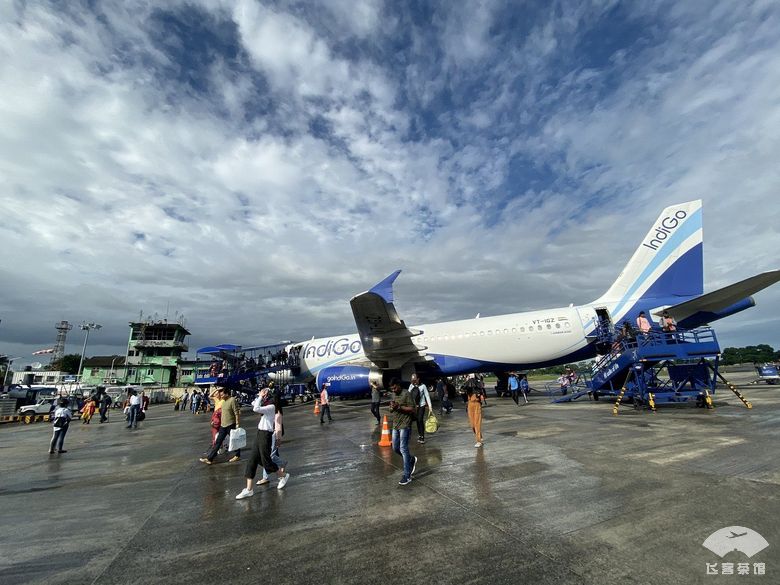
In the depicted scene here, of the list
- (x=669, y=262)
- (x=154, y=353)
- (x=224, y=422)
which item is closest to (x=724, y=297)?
(x=669, y=262)

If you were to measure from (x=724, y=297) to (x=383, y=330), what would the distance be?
12889 mm

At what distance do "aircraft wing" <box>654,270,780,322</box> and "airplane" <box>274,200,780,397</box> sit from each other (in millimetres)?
34

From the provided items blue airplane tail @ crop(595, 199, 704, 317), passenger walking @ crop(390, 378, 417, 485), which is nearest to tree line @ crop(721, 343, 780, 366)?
blue airplane tail @ crop(595, 199, 704, 317)

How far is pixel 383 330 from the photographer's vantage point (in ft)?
54.8

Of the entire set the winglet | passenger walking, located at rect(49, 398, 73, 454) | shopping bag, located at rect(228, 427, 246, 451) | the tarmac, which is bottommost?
the tarmac

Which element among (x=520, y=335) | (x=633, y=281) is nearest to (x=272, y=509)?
(x=520, y=335)

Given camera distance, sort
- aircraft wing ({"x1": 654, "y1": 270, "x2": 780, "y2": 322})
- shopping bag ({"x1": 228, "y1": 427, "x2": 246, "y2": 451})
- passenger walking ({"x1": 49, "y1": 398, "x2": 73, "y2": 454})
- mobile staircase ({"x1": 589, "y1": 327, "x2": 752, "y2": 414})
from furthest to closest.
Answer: mobile staircase ({"x1": 589, "y1": 327, "x2": 752, "y2": 414}) → aircraft wing ({"x1": 654, "y1": 270, "x2": 780, "y2": 322}) → passenger walking ({"x1": 49, "y1": 398, "x2": 73, "y2": 454}) → shopping bag ({"x1": 228, "y1": 427, "x2": 246, "y2": 451})

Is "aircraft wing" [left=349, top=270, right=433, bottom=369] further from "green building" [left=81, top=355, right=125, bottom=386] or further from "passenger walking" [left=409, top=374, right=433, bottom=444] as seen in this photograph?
"green building" [left=81, top=355, right=125, bottom=386]

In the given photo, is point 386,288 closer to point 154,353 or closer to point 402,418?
point 402,418

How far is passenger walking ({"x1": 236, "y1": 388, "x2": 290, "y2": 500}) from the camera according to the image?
17.7 feet

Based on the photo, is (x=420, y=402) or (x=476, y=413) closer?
(x=476, y=413)

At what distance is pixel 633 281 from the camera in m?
17.1

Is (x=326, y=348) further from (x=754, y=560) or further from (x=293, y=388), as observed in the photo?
(x=754, y=560)

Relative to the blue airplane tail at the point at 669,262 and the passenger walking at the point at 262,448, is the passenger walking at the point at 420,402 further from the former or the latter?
the blue airplane tail at the point at 669,262
